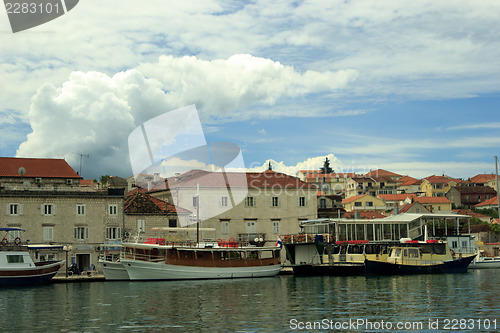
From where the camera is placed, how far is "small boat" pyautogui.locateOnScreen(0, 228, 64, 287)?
151 feet

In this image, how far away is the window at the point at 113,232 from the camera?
59750mm

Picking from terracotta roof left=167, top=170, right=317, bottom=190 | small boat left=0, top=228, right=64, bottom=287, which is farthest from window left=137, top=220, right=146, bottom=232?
small boat left=0, top=228, right=64, bottom=287

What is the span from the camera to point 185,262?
170 ft

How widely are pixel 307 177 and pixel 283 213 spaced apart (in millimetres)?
117865

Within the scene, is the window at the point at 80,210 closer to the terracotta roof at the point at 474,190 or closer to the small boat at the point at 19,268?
the small boat at the point at 19,268

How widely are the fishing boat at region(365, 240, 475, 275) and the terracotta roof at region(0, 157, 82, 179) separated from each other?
46.3 meters

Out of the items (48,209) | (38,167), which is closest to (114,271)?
(48,209)

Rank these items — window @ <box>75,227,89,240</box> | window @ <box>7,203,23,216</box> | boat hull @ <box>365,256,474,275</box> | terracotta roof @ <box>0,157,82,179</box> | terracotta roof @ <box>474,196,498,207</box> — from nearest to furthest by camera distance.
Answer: boat hull @ <box>365,256,474,275</box> < window @ <box>7,203,23,216</box> < window @ <box>75,227,89,240</box> < terracotta roof @ <box>0,157,82,179</box> < terracotta roof @ <box>474,196,498,207</box>

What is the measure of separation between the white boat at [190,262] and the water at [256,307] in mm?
8033

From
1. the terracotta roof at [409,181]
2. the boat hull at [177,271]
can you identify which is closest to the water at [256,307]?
the boat hull at [177,271]

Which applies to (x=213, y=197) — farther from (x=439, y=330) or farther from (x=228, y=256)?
(x=439, y=330)

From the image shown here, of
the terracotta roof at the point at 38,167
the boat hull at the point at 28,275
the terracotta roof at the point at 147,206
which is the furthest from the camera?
the terracotta roof at the point at 38,167

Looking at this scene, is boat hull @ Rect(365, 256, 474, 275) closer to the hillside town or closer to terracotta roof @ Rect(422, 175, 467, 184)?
the hillside town

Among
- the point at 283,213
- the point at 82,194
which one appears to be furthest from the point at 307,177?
the point at 82,194
